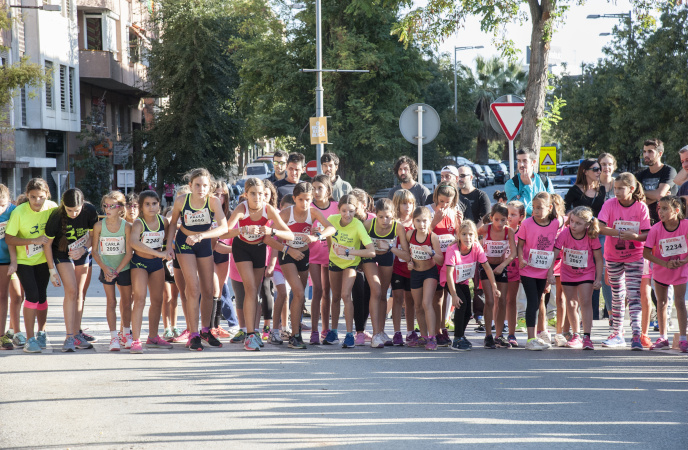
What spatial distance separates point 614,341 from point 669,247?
120cm

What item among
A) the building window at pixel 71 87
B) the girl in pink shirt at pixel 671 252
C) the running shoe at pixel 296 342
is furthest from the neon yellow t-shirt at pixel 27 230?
Result: the building window at pixel 71 87

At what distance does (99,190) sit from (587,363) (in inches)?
1187

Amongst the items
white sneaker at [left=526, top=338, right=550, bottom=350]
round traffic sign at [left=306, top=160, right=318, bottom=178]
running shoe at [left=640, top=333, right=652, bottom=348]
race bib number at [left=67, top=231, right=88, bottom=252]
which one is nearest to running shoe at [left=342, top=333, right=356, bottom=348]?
white sneaker at [left=526, top=338, right=550, bottom=350]

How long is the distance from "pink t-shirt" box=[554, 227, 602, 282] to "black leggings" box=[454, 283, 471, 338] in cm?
106

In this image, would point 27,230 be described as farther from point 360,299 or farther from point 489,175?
point 489,175

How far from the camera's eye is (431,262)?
9414mm

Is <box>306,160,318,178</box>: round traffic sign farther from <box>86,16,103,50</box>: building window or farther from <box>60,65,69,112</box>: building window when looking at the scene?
<box>86,16,103,50</box>: building window

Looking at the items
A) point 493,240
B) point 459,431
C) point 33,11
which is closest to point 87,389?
point 459,431

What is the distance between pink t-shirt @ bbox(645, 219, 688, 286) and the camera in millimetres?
9055

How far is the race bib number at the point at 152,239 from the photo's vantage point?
923 cm

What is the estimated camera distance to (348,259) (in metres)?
9.42

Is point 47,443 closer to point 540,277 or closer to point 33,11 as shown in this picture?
point 540,277

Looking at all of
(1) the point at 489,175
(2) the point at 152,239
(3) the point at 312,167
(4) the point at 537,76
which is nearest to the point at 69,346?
(2) the point at 152,239

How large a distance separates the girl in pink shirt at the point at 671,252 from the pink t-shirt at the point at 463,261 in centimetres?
172
